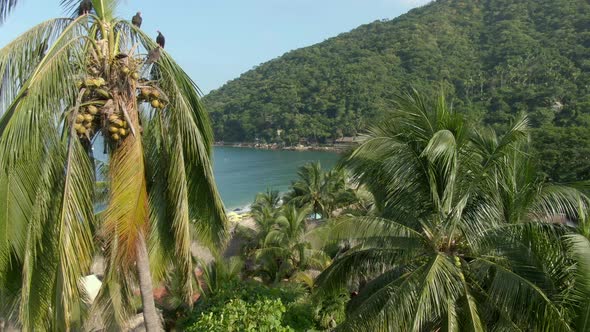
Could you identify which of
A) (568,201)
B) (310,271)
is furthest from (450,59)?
(568,201)

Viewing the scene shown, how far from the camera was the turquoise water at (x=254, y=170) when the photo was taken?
54.6 metres

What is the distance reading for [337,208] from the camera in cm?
2348

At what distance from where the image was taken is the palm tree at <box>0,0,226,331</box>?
3342mm

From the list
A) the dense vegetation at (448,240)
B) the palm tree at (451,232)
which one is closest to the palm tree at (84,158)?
the dense vegetation at (448,240)

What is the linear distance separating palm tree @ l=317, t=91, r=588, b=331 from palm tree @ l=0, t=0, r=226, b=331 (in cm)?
225

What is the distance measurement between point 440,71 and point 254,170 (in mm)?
37057

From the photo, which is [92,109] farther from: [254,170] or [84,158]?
[254,170]

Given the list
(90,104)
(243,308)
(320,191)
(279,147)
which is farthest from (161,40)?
(279,147)

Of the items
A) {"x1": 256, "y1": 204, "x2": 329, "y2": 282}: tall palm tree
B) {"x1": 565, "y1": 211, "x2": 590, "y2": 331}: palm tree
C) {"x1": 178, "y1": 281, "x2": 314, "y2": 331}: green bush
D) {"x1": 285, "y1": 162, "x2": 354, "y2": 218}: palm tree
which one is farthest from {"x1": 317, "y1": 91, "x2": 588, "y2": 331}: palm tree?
{"x1": 285, "y1": 162, "x2": 354, "y2": 218}: palm tree

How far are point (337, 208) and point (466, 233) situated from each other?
708 inches

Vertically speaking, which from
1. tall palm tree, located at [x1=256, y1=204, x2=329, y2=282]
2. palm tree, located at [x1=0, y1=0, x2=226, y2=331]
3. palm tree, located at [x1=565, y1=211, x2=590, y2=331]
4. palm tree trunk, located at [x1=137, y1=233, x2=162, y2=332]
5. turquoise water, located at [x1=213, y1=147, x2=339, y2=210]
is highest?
palm tree, located at [x1=0, y1=0, x2=226, y2=331]

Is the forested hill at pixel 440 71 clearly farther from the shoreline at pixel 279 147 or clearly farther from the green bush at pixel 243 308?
the green bush at pixel 243 308

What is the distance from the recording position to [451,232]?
5.47 m

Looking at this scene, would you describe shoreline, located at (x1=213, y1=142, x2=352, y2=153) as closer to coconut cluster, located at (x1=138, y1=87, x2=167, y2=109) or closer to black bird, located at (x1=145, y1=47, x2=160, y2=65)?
coconut cluster, located at (x1=138, y1=87, x2=167, y2=109)
